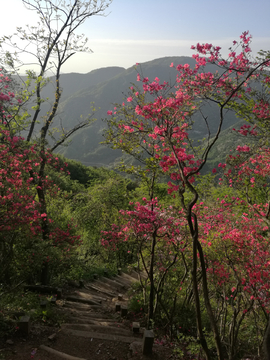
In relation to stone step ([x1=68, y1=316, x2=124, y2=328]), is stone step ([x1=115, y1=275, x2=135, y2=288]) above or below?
below

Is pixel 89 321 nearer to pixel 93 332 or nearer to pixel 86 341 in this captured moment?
pixel 93 332

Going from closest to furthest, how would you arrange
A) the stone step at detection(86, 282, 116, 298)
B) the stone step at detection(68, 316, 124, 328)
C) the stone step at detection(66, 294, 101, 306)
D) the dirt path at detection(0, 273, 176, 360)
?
the dirt path at detection(0, 273, 176, 360) → the stone step at detection(68, 316, 124, 328) → the stone step at detection(66, 294, 101, 306) → the stone step at detection(86, 282, 116, 298)

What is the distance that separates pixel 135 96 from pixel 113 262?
520 inches

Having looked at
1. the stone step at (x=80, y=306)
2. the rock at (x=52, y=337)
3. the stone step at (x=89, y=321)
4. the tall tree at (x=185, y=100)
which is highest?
the tall tree at (x=185, y=100)

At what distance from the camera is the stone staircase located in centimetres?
476

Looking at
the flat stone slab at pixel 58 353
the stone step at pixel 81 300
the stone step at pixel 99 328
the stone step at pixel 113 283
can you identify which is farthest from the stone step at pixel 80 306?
the flat stone slab at pixel 58 353

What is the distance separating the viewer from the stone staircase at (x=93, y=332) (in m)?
4.76

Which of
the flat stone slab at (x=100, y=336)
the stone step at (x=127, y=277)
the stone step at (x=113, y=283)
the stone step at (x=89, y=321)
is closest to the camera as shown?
the flat stone slab at (x=100, y=336)

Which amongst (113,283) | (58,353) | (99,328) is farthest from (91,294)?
(58,353)

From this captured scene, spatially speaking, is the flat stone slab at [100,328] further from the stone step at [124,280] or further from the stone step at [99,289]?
the stone step at [124,280]

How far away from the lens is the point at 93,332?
5320 mm

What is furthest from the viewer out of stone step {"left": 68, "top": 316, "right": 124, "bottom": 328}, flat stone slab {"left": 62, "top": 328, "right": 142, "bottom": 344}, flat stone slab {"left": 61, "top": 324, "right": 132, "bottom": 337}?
stone step {"left": 68, "top": 316, "right": 124, "bottom": 328}

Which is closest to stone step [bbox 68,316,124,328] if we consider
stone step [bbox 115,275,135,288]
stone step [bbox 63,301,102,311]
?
stone step [bbox 63,301,102,311]

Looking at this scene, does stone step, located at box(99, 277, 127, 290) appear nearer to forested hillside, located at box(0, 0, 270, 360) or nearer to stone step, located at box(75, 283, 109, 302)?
stone step, located at box(75, 283, 109, 302)
